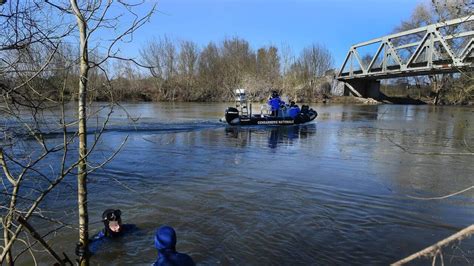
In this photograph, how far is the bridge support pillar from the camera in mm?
63031

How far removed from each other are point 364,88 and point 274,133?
47203 millimetres

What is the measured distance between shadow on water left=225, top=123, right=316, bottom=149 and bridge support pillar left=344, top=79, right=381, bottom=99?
4120 cm

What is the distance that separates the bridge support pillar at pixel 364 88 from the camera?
207 ft

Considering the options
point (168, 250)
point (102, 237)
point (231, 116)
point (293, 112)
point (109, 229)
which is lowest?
point (102, 237)

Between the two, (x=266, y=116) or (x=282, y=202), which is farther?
Result: (x=266, y=116)

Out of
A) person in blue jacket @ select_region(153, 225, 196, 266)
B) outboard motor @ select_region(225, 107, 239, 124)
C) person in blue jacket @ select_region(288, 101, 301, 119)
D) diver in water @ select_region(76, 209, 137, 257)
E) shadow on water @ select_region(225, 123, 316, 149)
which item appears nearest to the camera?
person in blue jacket @ select_region(153, 225, 196, 266)

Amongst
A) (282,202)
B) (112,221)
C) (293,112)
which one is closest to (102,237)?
(112,221)

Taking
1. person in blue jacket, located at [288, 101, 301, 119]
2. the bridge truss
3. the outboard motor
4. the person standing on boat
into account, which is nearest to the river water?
the outboard motor

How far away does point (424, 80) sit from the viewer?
64.9 meters

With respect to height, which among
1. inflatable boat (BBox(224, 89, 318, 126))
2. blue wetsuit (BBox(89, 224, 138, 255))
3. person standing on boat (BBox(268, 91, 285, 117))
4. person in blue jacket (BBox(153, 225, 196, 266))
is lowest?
blue wetsuit (BBox(89, 224, 138, 255))

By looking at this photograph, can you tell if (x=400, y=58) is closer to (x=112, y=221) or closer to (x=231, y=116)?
(x=231, y=116)

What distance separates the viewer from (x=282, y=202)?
8.15m

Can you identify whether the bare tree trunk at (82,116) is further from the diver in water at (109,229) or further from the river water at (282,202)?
the diver in water at (109,229)

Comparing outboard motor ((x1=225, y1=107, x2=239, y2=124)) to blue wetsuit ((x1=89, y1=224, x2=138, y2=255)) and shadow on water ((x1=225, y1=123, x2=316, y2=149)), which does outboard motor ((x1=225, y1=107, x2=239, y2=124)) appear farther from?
blue wetsuit ((x1=89, y1=224, x2=138, y2=255))
